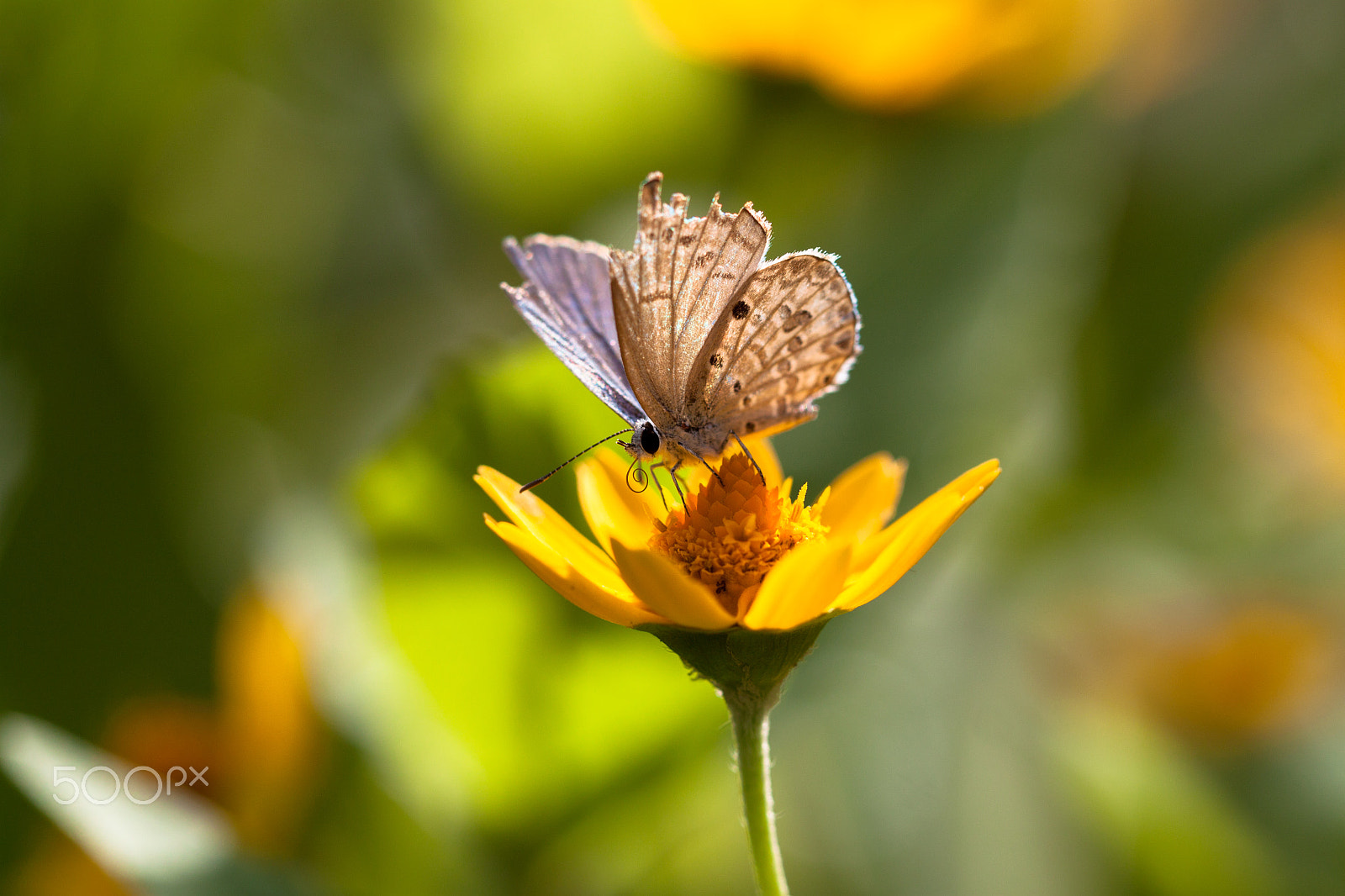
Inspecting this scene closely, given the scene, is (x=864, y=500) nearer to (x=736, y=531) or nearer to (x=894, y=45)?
(x=736, y=531)

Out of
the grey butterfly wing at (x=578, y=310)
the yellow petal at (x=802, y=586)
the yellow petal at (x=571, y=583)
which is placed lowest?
the yellow petal at (x=802, y=586)

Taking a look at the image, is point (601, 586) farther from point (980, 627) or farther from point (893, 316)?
point (980, 627)

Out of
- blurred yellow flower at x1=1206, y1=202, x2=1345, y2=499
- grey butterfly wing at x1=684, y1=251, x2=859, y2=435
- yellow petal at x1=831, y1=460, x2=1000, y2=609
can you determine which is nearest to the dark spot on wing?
grey butterfly wing at x1=684, y1=251, x2=859, y2=435

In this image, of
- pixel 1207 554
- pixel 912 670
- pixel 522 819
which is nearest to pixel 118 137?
pixel 522 819

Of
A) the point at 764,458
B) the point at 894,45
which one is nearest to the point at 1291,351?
the point at 894,45

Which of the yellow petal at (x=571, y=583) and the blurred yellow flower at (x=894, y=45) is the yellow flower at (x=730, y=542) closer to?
the yellow petal at (x=571, y=583)

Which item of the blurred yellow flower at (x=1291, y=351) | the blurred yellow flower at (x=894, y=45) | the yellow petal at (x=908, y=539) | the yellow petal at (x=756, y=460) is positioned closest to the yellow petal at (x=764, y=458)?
the yellow petal at (x=756, y=460)

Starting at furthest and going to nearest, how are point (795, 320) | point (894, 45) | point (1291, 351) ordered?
point (1291, 351)
point (894, 45)
point (795, 320)
